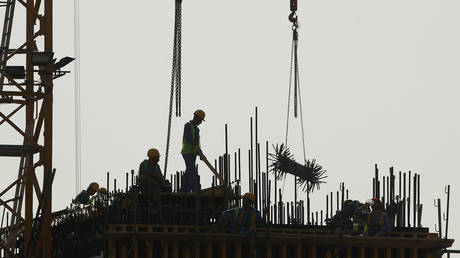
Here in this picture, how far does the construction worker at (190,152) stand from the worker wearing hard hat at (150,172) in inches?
50.5

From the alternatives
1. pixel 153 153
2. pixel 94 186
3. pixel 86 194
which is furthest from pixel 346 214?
pixel 86 194

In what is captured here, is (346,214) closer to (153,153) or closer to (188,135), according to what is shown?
(188,135)

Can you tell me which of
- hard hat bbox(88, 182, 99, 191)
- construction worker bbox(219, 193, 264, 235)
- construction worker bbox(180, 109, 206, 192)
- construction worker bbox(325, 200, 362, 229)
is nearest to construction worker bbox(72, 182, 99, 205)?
hard hat bbox(88, 182, 99, 191)

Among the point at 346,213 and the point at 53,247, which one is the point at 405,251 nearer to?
the point at 346,213

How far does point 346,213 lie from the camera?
3625 cm

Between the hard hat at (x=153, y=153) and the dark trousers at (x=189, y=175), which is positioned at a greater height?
the hard hat at (x=153, y=153)

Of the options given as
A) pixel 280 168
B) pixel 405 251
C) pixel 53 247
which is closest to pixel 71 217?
pixel 53 247

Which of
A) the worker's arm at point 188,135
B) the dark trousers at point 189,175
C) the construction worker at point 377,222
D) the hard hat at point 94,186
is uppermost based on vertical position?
A: the worker's arm at point 188,135

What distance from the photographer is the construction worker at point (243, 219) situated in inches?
1221

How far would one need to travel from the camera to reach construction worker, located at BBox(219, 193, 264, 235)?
3102cm

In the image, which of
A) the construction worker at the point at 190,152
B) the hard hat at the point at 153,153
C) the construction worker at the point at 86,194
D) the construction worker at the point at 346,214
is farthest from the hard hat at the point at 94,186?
the hard hat at the point at 153,153

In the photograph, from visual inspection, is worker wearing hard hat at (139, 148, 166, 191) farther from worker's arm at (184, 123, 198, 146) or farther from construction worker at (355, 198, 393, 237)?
construction worker at (355, 198, 393, 237)

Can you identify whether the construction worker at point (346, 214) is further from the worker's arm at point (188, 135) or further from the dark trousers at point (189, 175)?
the worker's arm at point (188, 135)

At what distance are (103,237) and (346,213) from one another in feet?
23.7
